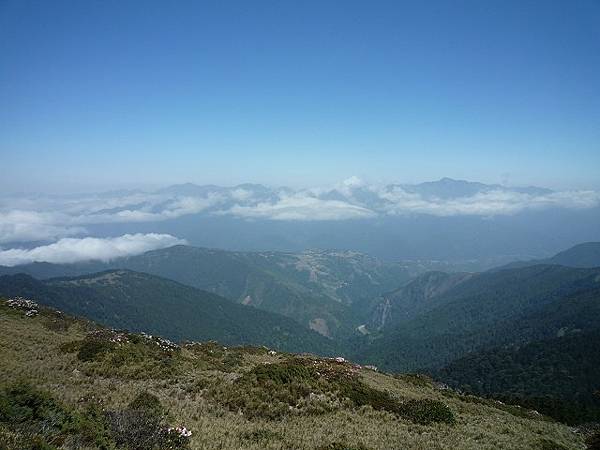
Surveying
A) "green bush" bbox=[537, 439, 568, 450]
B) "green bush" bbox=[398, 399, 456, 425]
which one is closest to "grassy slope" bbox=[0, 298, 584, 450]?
"green bush" bbox=[537, 439, 568, 450]

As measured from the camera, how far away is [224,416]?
2031 cm

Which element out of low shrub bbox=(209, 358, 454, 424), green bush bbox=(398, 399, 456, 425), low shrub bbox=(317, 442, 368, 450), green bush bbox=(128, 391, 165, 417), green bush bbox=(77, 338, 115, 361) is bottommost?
green bush bbox=(398, 399, 456, 425)

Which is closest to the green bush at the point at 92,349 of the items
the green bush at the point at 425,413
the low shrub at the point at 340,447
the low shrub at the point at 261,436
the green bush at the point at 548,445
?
the low shrub at the point at 261,436

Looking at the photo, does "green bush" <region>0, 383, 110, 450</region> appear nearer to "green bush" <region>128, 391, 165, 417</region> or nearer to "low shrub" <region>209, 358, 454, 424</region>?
"green bush" <region>128, 391, 165, 417</region>

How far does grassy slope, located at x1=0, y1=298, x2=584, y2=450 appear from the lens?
18234mm

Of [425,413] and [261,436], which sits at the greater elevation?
[261,436]

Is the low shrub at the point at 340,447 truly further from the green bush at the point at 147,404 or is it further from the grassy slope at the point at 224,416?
the green bush at the point at 147,404

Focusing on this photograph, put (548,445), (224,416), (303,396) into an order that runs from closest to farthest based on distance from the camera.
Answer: (224,416)
(548,445)
(303,396)

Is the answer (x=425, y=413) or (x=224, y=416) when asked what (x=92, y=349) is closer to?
(x=224, y=416)

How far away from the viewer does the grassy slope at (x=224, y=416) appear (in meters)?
18.2

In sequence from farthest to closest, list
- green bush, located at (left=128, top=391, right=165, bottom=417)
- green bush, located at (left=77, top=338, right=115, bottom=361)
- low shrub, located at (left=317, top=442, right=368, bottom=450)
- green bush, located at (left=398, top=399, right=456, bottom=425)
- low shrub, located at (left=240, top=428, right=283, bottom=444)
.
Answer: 1. green bush, located at (left=77, top=338, right=115, bottom=361)
2. green bush, located at (left=398, top=399, right=456, bottom=425)
3. green bush, located at (left=128, top=391, right=165, bottom=417)
4. low shrub, located at (left=240, top=428, right=283, bottom=444)
5. low shrub, located at (left=317, top=442, right=368, bottom=450)

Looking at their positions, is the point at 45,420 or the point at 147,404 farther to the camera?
the point at 147,404

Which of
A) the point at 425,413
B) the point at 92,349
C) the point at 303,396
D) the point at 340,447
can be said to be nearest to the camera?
the point at 340,447

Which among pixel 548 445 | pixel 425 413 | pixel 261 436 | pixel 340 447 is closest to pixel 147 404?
pixel 261 436
